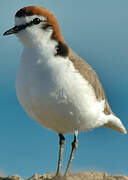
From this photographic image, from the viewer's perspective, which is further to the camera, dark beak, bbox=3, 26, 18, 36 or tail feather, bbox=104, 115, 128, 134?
tail feather, bbox=104, 115, 128, 134

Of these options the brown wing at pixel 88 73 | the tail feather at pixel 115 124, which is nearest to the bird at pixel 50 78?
the brown wing at pixel 88 73

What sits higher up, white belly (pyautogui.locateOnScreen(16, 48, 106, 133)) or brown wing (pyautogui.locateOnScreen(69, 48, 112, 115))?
brown wing (pyautogui.locateOnScreen(69, 48, 112, 115))

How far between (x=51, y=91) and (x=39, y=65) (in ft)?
2.27

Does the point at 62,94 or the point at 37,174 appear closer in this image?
the point at 62,94

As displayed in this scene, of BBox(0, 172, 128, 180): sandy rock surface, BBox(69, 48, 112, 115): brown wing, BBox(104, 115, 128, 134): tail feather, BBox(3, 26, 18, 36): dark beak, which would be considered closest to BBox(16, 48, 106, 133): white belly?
BBox(69, 48, 112, 115): brown wing

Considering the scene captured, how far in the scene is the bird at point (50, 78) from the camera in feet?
33.0

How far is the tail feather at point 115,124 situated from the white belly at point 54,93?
5.07ft

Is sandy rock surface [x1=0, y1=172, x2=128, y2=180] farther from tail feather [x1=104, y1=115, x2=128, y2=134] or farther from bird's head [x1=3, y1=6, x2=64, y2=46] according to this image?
bird's head [x1=3, y1=6, x2=64, y2=46]

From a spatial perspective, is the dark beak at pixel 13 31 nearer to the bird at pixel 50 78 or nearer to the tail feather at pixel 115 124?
the bird at pixel 50 78

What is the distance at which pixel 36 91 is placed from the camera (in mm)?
10094

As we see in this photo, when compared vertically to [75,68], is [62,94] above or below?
below

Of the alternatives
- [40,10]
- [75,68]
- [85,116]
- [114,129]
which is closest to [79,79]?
[75,68]

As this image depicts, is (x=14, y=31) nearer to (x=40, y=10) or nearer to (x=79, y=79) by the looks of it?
(x=40, y=10)

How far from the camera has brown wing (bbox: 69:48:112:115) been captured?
1052cm
